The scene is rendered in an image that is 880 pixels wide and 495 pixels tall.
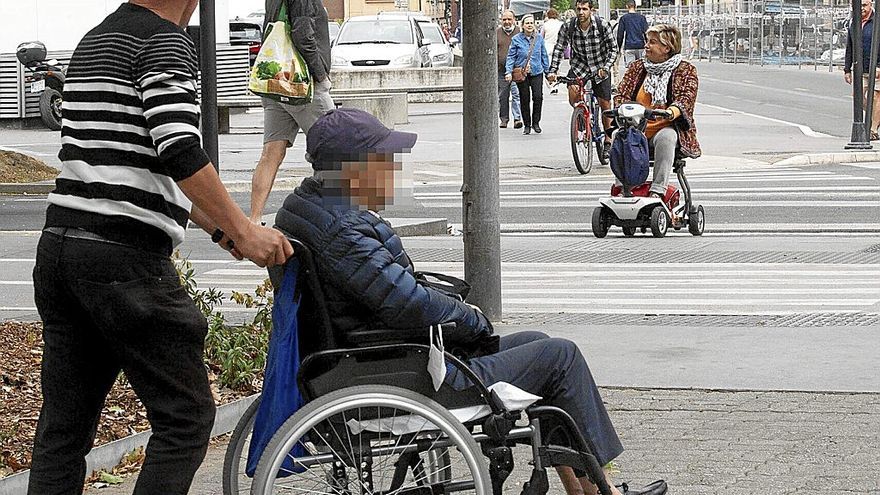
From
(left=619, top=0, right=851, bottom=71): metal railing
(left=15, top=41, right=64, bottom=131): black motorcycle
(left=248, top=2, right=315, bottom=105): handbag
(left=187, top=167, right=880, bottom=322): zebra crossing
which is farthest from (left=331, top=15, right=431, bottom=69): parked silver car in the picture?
(left=248, top=2, right=315, bottom=105): handbag

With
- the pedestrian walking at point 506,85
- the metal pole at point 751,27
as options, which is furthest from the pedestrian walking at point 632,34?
the metal pole at point 751,27

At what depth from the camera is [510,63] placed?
885 inches

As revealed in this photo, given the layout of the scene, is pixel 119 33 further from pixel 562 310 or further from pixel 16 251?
pixel 16 251

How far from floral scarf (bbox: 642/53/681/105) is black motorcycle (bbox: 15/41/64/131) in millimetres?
12680

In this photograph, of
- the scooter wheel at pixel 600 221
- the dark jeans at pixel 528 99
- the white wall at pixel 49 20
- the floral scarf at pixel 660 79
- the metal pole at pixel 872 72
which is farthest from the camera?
the white wall at pixel 49 20

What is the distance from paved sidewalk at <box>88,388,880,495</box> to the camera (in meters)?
5.18

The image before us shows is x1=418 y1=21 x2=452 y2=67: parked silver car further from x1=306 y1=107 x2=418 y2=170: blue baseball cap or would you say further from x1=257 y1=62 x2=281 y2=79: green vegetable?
x1=306 y1=107 x2=418 y2=170: blue baseball cap

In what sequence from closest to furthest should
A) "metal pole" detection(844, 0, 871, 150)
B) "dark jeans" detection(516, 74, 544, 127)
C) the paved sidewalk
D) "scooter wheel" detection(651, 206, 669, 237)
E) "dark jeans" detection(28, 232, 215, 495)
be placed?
"dark jeans" detection(28, 232, 215, 495) → the paved sidewalk → "scooter wheel" detection(651, 206, 669, 237) → "metal pole" detection(844, 0, 871, 150) → "dark jeans" detection(516, 74, 544, 127)

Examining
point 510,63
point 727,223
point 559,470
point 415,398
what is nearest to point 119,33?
point 415,398

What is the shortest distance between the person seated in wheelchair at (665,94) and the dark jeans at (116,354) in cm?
775

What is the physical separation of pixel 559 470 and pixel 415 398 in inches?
25.0

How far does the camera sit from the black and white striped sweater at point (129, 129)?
3.62 m

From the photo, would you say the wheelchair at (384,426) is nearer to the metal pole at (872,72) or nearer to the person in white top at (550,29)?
the metal pole at (872,72)

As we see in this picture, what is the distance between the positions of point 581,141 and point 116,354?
44.7 ft
